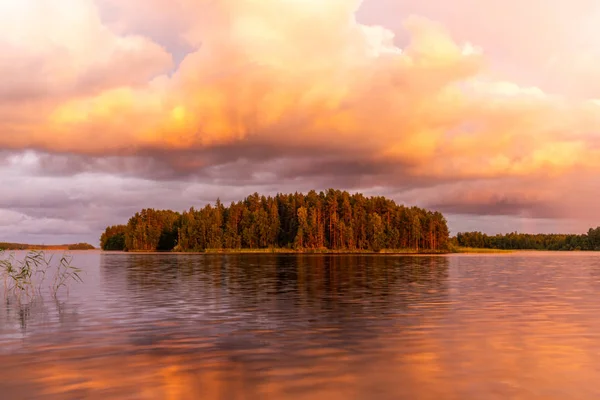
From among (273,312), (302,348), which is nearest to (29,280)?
(273,312)

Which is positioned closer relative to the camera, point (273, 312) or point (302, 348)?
point (302, 348)

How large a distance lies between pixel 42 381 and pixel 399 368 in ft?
41.1

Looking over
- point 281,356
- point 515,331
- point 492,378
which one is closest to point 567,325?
point 515,331

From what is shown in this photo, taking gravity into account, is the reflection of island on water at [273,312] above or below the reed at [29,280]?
below

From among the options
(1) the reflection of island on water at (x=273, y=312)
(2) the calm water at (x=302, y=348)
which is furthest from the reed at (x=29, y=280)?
(1) the reflection of island on water at (x=273, y=312)

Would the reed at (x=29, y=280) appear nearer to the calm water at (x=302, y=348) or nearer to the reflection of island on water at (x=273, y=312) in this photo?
the calm water at (x=302, y=348)

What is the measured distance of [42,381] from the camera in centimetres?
1703

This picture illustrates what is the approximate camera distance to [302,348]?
22.1 meters

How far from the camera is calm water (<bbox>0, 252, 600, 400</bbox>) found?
16109 millimetres

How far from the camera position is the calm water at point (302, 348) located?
16.1 metres

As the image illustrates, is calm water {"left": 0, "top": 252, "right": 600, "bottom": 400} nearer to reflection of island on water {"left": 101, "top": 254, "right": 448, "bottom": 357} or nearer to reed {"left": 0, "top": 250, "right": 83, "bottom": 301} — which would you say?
reflection of island on water {"left": 101, "top": 254, "right": 448, "bottom": 357}

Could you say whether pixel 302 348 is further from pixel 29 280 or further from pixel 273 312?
pixel 29 280

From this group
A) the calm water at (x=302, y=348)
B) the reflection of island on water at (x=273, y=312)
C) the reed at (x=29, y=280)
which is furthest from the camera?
the reed at (x=29, y=280)

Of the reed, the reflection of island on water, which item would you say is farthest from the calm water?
the reed
